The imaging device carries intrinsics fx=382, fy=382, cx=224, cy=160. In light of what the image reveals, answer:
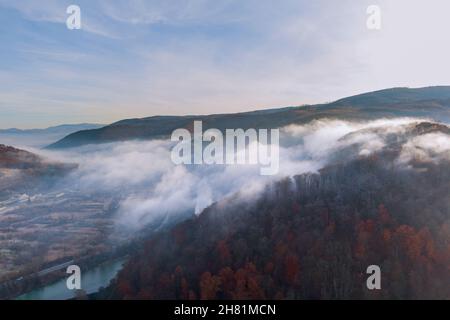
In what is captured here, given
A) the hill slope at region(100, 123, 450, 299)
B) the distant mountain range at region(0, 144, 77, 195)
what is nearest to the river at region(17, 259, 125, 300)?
the hill slope at region(100, 123, 450, 299)

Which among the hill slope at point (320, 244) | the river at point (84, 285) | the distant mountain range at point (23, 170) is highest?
the distant mountain range at point (23, 170)

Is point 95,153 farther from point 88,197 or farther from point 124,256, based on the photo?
point 124,256

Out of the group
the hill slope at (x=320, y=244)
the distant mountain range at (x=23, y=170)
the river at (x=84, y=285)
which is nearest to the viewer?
the hill slope at (x=320, y=244)

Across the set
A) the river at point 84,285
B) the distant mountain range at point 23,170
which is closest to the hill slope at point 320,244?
the river at point 84,285

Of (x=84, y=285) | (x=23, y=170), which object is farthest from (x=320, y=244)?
(x=23, y=170)

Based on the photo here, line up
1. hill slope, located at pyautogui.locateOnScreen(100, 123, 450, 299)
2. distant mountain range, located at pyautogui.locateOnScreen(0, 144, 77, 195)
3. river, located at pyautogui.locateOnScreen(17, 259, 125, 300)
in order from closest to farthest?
hill slope, located at pyautogui.locateOnScreen(100, 123, 450, 299), river, located at pyautogui.locateOnScreen(17, 259, 125, 300), distant mountain range, located at pyautogui.locateOnScreen(0, 144, 77, 195)

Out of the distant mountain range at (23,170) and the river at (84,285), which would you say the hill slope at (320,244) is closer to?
the river at (84,285)

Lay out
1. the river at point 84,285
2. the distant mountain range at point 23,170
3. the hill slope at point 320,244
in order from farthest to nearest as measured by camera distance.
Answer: the distant mountain range at point 23,170
the river at point 84,285
the hill slope at point 320,244

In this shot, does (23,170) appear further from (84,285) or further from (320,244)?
(320,244)

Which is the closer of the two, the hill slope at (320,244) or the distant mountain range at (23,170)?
the hill slope at (320,244)

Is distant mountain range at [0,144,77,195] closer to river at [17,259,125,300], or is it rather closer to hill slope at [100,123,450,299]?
river at [17,259,125,300]

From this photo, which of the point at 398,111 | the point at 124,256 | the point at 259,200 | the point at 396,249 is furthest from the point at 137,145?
the point at 396,249

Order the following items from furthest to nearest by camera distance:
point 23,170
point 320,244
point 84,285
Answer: point 23,170 → point 84,285 → point 320,244
